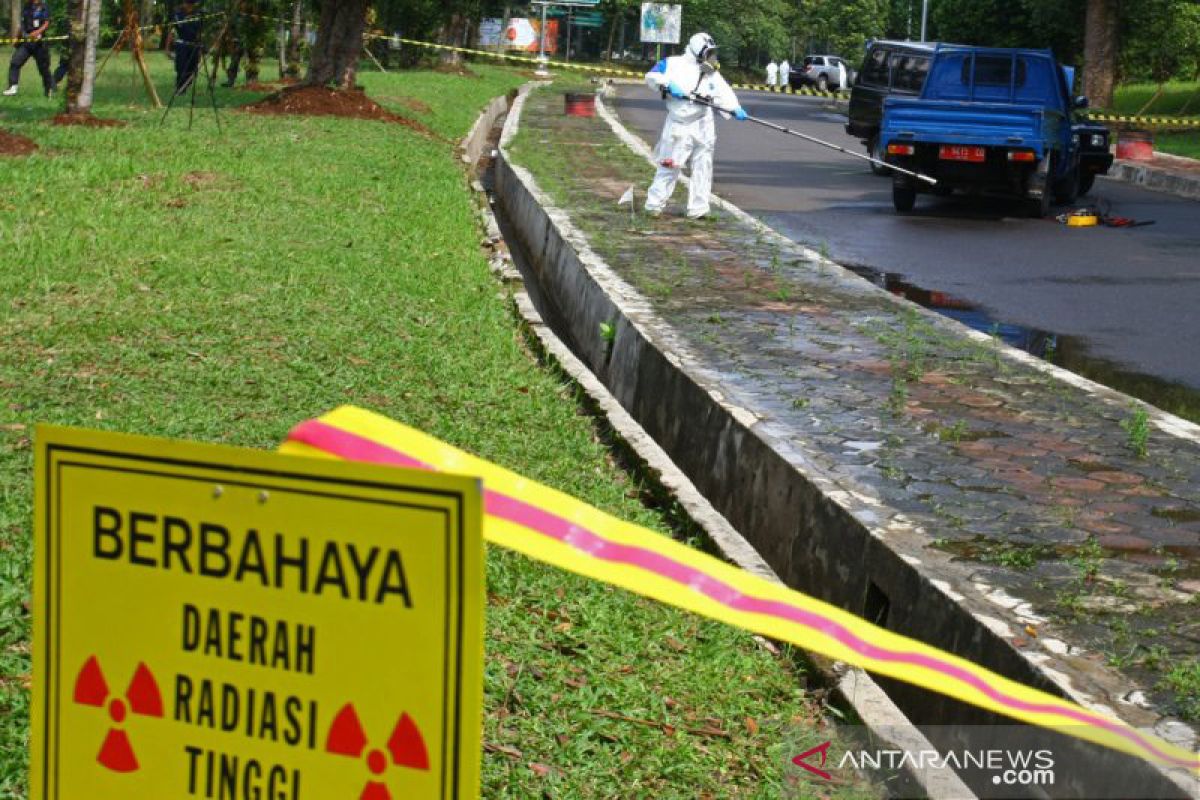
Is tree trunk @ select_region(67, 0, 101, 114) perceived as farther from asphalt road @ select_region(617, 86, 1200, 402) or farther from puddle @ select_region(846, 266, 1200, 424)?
puddle @ select_region(846, 266, 1200, 424)

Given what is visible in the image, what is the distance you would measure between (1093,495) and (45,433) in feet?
17.0

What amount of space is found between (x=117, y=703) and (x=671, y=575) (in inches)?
25.9

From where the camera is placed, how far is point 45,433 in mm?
1960

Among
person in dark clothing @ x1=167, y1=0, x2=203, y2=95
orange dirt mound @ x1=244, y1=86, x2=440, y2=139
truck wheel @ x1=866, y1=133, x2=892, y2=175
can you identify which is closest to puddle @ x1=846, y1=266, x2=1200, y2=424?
truck wheel @ x1=866, y1=133, x2=892, y2=175

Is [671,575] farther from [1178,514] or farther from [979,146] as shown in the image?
[979,146]

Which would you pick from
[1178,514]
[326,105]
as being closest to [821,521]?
[1178,514]

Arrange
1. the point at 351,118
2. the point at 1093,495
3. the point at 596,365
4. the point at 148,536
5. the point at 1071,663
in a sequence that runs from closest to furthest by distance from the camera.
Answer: the point at 148,536, the point at 1071,663, the point at 1093,495, the point at 596,365, the point at 351,118

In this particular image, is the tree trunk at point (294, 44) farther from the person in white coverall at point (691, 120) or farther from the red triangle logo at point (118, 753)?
the red triangle logo at point (118, 753)

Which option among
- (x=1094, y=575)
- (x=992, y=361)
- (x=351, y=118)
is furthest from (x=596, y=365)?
(x=351, y=118)

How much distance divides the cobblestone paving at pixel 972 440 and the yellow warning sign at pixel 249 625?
3.05 m

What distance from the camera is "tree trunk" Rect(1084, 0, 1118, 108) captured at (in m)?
38.1

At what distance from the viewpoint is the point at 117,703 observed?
1.96m

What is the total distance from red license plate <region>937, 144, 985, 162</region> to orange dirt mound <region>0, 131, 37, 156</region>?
9269mm

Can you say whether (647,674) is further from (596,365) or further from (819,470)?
(596,365)
